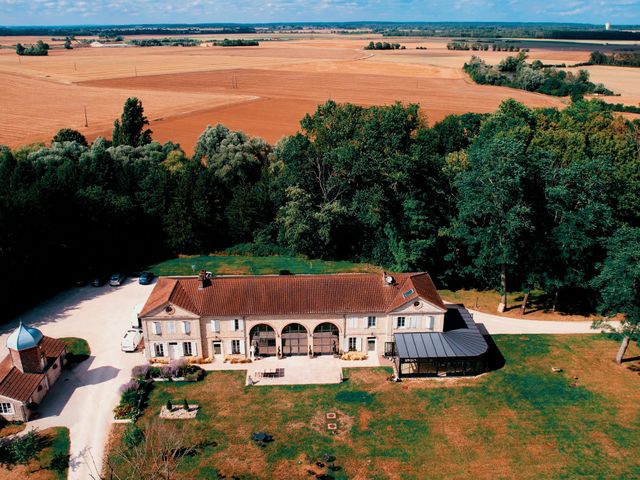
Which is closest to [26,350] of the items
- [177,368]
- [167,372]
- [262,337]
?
[167,372]

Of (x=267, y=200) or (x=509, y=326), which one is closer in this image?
(x=509, y=326)

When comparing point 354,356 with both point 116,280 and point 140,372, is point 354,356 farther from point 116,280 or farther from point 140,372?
point 116,280

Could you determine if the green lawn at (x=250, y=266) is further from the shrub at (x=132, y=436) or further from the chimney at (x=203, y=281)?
the shrub at (x=132, y=436)

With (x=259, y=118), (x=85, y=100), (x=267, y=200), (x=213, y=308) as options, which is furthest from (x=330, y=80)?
(x=213, y=308)

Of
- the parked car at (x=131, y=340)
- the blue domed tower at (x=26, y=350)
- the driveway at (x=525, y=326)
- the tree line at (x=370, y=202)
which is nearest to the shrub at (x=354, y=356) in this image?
the driveway at (x=525, y=326)

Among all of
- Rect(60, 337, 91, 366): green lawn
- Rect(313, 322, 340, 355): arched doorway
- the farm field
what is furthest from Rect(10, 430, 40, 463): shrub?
the farm field

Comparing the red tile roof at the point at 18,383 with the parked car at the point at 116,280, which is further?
the parked car at the point at 116,280

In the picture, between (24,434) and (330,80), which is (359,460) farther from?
(330,80)
